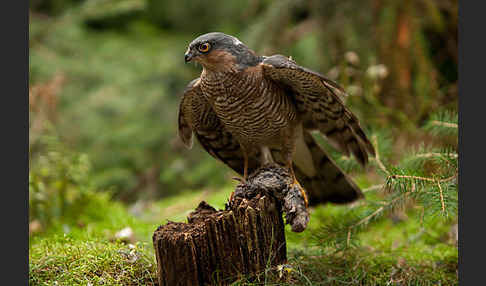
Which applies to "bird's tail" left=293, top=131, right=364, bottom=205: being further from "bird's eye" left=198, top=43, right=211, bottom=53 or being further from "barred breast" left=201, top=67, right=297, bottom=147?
"bird's eye" left=198, top=43, right=211, bottom=53

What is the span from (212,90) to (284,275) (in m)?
1.16

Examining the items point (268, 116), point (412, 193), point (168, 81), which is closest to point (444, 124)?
point (412, 193)

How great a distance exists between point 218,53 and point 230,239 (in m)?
1.07

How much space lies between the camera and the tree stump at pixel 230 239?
215cm

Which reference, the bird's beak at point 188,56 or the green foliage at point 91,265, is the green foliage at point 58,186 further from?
the bird's beak at point 188,56

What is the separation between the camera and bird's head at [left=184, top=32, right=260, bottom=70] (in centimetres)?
246

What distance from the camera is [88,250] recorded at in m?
2.51

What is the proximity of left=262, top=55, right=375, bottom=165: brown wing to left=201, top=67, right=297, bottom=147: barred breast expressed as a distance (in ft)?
0.28

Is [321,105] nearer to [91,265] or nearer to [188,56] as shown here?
[188,56]

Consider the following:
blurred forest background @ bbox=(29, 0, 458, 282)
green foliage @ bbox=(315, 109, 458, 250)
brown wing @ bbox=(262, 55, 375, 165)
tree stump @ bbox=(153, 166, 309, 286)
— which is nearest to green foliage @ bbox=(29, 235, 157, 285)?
tree stump @ bbox=(153, 166, 309, 286)

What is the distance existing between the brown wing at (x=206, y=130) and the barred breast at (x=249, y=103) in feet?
0.69

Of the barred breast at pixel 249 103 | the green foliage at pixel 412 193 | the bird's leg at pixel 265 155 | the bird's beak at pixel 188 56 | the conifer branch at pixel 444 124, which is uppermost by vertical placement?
the bird's beak at pixel 188 56

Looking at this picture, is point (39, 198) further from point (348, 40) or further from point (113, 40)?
point (113, 40)

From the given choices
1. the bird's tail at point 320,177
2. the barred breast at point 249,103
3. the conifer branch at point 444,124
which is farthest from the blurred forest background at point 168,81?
the barred breast at point 249,103
